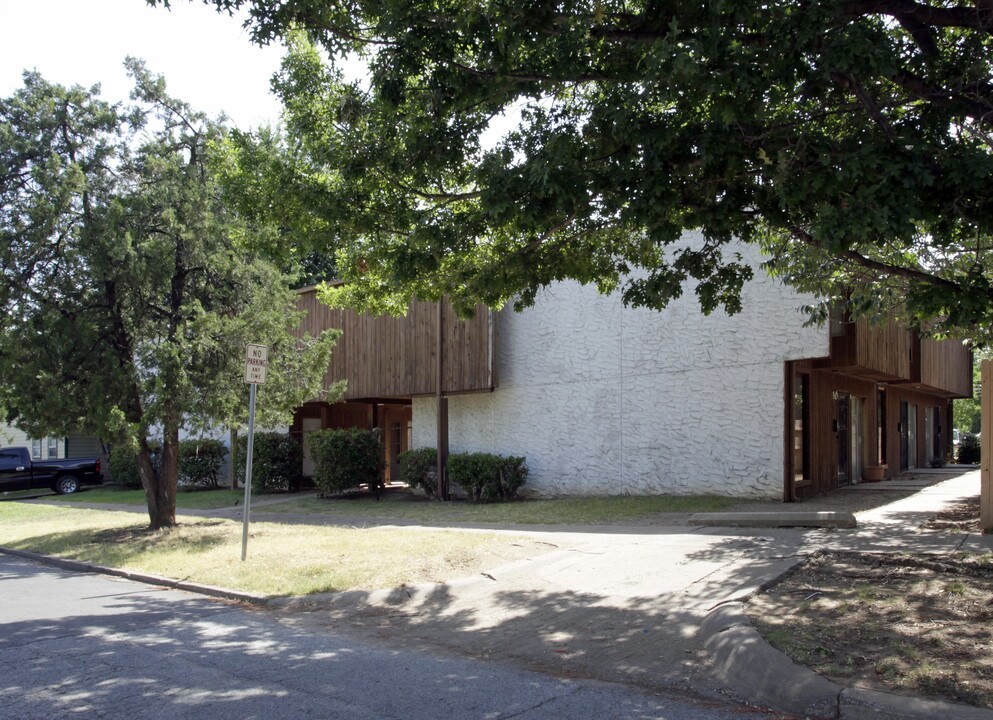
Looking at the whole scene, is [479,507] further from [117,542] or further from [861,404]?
[861,404]

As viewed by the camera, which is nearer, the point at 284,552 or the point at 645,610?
the point at 645,610

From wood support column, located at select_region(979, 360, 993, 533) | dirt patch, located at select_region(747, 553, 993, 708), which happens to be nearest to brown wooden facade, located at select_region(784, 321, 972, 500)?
wood support column, located at select_region(979, 360, 993, 533)

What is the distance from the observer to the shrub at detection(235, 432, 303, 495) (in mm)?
22188

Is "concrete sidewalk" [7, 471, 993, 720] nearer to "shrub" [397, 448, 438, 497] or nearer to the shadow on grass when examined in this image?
the shadow on grass

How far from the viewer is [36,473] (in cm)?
2841

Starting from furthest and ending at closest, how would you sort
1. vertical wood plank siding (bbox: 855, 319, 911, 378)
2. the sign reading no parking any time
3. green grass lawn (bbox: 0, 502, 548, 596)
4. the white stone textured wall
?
vertical wood plank siding (bbox: 855, 319, 911, 378) → the white stone textured wall → the sign reading no parking any time → green grass lawn (bbox: 0, 502, 548, 596)

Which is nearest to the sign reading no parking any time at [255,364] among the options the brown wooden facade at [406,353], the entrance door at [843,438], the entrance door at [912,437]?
the brown wooden facade at [406,353]

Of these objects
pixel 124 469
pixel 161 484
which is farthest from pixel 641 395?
pixel 124 469

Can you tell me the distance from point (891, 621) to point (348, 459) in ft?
48.7

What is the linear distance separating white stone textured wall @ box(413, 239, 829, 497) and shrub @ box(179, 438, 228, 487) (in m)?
8.74

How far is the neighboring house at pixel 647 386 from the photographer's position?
15672 millimetres

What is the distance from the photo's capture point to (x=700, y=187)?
7754mm

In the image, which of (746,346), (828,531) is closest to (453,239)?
(828,531)

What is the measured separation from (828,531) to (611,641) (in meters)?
5.37
